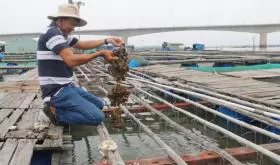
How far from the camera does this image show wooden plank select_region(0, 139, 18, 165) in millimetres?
3468

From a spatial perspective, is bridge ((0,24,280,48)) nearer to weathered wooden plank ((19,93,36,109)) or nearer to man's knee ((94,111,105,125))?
weathered wooden plank ((19,93,36,109))

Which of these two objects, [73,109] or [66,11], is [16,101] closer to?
[73,109]

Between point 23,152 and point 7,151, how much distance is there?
0.58 ft

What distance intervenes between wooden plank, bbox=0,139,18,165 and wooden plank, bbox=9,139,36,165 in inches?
1.8

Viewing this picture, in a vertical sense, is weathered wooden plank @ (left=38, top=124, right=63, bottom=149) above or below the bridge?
below

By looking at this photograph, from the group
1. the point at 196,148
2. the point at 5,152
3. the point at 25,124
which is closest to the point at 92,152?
the point at 25,124

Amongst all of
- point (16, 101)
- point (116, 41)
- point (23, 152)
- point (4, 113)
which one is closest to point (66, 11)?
point (116, 41)

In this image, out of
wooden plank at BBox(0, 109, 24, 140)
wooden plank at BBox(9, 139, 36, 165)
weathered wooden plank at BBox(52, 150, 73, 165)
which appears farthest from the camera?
wooden plank at BBox(0, 109, 24, 140)

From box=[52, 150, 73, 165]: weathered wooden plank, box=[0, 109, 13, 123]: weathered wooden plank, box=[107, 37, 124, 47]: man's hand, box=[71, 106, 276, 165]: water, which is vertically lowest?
box=[71, 106, 276, 165]: water

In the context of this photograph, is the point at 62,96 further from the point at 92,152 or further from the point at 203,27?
the point at 203,27

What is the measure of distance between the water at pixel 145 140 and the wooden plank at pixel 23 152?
1390mm

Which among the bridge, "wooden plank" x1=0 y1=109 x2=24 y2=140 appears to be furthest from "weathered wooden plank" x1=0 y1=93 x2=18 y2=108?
the bridge

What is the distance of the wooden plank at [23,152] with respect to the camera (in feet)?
11.3

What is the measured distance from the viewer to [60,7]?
4.48 meters
